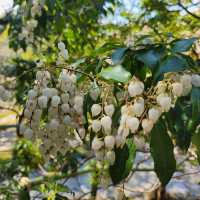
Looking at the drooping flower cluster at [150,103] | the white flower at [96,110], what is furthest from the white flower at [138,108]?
the white flower at [96,110]

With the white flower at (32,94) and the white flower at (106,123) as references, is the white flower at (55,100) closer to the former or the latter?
the white flower at (32,94)

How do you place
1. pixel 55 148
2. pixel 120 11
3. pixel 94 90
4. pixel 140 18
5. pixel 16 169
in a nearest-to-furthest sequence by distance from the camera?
pixel 94 90 → pixel 55 148 → pixel 16 169 → pixel 140 18 → pixel 120 11

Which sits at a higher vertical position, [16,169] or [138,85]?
[138,85]

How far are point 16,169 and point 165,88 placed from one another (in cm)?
185

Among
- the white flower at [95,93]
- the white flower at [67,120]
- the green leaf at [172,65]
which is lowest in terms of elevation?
the white flower at [67,120]

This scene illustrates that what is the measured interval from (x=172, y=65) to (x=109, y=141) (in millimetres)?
181

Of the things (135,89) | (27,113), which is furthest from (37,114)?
(135,89)

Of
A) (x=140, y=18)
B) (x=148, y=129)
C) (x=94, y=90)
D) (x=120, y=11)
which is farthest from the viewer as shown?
(x=120, y=11)

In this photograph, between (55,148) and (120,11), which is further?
(120,11)

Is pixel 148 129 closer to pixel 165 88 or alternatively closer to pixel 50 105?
pixel 165 88

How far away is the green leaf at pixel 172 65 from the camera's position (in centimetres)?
86

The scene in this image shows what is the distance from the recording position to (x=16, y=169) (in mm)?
2543


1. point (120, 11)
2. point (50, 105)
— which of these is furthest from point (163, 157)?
point (120, 11)

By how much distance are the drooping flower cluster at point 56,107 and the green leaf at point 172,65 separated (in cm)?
18
